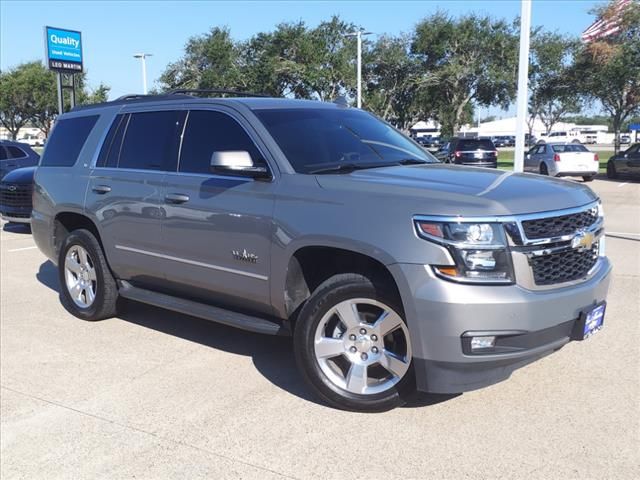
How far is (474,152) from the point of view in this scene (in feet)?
75.3

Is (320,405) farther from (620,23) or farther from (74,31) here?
(620,23)

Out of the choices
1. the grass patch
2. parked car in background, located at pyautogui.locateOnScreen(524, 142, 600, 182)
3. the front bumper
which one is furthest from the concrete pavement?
the grass patch

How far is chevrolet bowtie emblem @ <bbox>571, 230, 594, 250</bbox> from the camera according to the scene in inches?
144

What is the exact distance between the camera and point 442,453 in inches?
133

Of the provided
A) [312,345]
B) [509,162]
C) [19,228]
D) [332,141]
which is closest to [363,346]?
[312,345]

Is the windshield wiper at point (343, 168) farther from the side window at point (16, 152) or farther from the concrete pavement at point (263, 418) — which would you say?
the side window at point (16, 152)

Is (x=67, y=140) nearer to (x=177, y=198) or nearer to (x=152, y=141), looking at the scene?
(x=152, y=141)

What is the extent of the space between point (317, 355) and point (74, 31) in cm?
Answer: 1967

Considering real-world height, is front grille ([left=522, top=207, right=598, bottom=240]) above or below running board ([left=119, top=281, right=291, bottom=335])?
above

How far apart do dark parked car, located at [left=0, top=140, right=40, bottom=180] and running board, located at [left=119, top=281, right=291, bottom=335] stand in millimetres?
10098

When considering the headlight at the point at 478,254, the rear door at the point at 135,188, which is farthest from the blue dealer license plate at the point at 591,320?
the rear door at the point at 135,188

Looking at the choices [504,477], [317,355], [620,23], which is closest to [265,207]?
[317,355]

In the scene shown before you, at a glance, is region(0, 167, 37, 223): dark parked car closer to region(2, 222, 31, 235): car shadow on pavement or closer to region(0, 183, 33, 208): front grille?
region(0, 183, 33, 208): front grille

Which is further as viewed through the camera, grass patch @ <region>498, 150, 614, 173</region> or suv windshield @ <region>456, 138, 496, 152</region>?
grass patch @ <region>498, 150, 614, 173</region>
